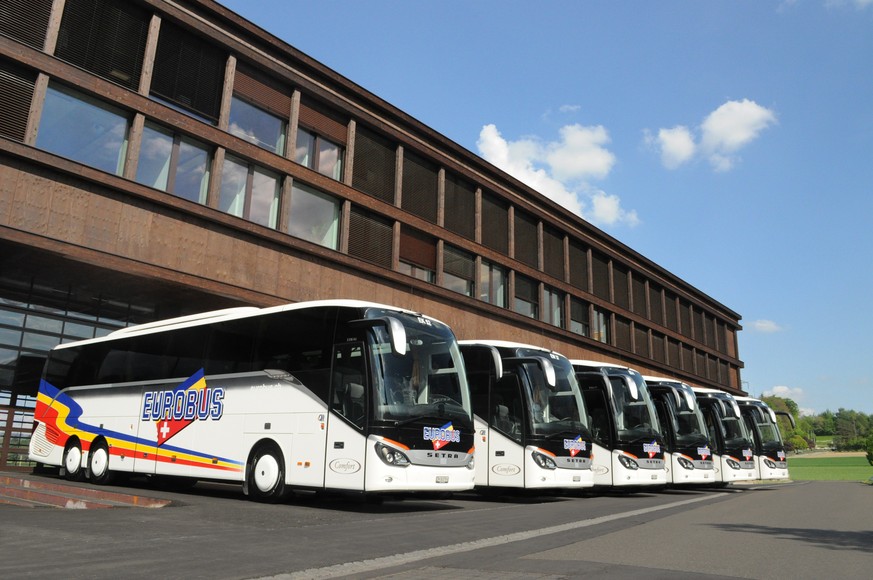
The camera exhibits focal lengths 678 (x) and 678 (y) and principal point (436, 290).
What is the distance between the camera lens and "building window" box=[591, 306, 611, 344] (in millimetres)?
42469

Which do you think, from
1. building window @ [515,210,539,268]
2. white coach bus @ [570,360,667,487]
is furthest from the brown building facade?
white coach bus @ [570,360,667,487]

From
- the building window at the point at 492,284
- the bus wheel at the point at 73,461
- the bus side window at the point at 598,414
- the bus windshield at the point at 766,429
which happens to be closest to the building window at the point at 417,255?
the building window at the point at 492,284

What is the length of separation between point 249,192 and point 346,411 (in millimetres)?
13919

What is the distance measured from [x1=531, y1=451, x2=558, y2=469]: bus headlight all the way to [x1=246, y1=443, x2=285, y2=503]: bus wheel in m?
5.45

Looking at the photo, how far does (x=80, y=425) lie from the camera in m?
17.0

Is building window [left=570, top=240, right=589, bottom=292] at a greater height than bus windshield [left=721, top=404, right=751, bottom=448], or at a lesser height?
greater

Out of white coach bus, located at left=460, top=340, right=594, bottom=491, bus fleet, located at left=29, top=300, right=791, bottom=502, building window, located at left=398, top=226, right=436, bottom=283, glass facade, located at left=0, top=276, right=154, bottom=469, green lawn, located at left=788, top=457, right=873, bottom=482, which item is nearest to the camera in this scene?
bus fleet, located at left=29, top=300, right=791, bottom=502

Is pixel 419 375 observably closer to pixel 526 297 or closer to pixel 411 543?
pixel 411 543

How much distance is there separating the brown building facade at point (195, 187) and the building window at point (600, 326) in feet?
33.7

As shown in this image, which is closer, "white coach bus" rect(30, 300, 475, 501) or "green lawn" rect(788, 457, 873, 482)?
"white coach bus" rect(30, 300, 475, 501)

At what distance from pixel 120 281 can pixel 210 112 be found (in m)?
6.40

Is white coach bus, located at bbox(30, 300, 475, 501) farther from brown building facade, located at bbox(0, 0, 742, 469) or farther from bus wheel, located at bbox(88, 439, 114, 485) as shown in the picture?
brown building facade, located at bbox(0, 0, 742, 469)

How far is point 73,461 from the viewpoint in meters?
16.9

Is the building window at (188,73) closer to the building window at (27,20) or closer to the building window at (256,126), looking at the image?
the building window at (256,126)
